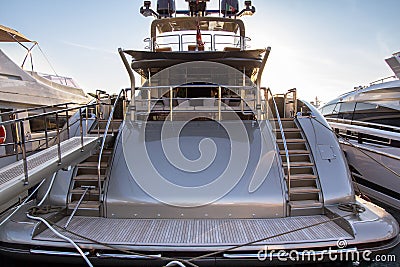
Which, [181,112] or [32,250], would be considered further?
[181,112]

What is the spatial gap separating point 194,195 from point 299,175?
153 cm

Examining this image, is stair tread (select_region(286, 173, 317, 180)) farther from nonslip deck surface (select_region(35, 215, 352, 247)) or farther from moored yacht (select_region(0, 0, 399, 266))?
nonslip deck surface (select_region(35, 215, 352, 247))

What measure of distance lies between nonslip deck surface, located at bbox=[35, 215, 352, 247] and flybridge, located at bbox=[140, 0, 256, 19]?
5.31 metres

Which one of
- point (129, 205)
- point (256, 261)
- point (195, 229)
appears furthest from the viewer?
point (129, 205)

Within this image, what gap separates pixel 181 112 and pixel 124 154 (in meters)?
1.32

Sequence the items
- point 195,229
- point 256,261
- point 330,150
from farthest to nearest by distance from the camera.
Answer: point 330,150, point 195,229, point 256,261

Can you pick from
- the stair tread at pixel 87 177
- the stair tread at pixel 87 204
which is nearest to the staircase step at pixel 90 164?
the stair tread at pixel 87 177

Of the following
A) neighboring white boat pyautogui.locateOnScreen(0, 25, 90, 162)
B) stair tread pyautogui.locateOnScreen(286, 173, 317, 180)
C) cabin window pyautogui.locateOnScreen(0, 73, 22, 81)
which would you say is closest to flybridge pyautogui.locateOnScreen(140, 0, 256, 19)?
neighboring white boat pyautogui.locateOnScreen(0, 25, 90, 162)

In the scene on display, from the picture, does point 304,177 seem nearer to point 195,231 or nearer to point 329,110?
point 195,231

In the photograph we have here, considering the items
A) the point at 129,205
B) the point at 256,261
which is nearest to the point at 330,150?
the point at 256,261

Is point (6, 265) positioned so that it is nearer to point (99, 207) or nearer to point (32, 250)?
point (32, 250)

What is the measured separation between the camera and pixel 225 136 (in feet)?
15.3

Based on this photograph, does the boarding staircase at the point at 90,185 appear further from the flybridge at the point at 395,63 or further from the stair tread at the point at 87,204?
the flybridge at the point at 395,63

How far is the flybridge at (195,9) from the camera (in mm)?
7062
